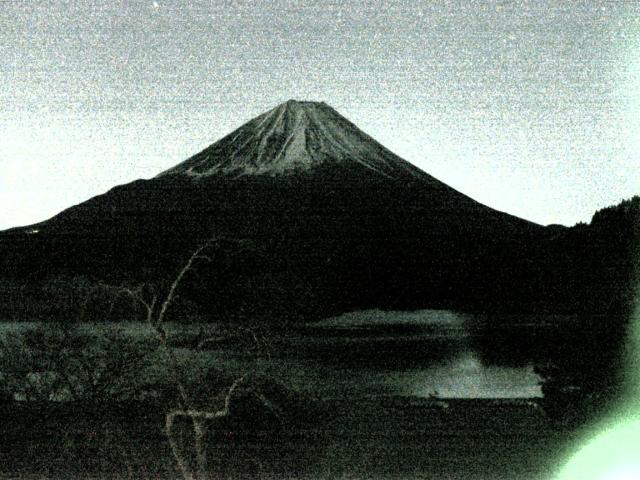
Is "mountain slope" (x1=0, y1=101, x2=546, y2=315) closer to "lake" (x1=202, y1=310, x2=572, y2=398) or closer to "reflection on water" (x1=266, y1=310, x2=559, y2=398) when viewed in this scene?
"reflection on water" (x1=266, y1=310, x2=559, y2=398)

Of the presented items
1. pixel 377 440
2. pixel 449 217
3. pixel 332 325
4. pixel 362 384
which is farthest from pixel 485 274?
pixel 377 440

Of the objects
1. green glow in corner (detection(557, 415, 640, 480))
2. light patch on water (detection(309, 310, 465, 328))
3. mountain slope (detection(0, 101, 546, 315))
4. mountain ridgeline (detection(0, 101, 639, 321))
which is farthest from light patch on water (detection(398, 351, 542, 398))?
mountain ridgeline (detection(0, 101, 639, 321))

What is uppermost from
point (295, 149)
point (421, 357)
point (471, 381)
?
point (295, 149)

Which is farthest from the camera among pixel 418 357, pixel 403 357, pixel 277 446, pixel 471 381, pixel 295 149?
pixel 295 149

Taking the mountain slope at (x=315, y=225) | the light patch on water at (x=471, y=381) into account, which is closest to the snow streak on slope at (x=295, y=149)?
the mountain slope at (x=315, y=225)

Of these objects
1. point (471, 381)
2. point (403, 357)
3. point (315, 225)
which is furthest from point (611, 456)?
point (315, 225)

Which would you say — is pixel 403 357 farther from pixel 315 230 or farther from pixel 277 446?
pixel 315 230
